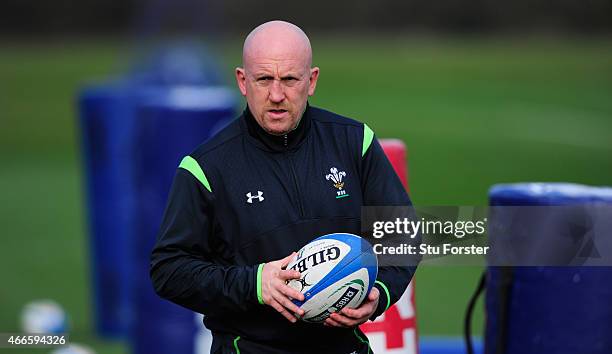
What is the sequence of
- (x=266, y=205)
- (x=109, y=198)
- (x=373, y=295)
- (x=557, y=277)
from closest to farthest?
(x=373, y=295) → (x=266, y=205) → (x=557, y=277) → (x=109, y=198)

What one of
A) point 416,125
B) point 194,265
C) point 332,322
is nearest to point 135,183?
point 194,265

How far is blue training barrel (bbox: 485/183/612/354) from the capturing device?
18.6 ft

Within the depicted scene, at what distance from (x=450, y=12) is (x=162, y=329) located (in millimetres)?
41121

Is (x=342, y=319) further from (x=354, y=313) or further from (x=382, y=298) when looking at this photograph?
(x=382, y=298)

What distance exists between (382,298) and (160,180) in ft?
13.8

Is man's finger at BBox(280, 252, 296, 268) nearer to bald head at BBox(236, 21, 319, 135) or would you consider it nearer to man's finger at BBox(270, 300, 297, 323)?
man's finger at BBox(270, 300, 297, 323)

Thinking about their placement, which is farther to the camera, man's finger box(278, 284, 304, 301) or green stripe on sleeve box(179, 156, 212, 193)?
green stripe on sleeve box(179, 156, 212, 193)

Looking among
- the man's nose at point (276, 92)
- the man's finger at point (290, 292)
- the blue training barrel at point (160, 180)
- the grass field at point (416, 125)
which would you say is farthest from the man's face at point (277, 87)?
the grass field at point (416, 125)

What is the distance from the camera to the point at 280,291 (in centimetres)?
433

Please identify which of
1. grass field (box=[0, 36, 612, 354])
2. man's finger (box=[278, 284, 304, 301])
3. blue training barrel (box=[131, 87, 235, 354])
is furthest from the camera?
grass field (box=[0, 36, 612, 354])

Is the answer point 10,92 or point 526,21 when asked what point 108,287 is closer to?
point 10,92

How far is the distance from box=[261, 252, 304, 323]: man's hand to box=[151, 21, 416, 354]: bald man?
4 cm

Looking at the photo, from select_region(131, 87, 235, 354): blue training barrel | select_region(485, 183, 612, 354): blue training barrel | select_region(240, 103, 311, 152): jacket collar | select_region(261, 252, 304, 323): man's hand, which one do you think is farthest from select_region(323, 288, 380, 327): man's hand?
select_region(131, 87, 235, 354): blue training barrel

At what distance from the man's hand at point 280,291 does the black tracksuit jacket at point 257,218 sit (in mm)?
122
